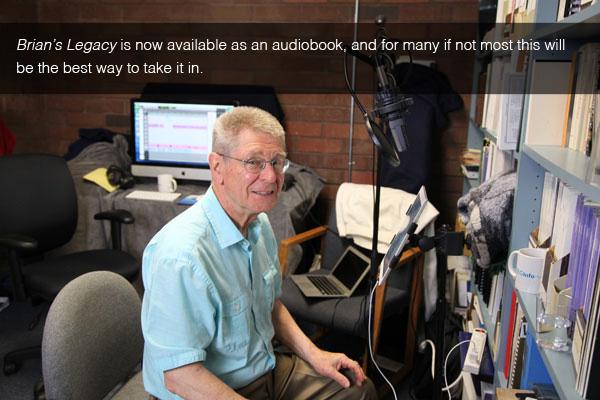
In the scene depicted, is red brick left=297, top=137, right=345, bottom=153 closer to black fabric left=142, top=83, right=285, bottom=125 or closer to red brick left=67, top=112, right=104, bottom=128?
black fabric left=142, top=83, right=285, bottom=125

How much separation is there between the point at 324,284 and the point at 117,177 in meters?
1.31

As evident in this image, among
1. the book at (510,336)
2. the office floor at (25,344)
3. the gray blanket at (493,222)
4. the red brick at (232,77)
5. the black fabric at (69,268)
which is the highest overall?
the red brick at (232,77)

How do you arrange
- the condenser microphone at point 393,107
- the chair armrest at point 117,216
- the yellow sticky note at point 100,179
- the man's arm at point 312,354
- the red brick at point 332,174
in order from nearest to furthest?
the condenser microphone at point 393,107 → the man's arm at point 312,354 → the chair armrest at point 117,216 → the yellow sticky note at point 100,179 → the red brick at point 332,174

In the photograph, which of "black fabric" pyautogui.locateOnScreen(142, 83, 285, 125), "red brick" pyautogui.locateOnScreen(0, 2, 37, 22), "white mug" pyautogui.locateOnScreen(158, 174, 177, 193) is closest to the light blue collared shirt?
"white mug" pyautogui.locateOnScreen(158, 174, 177, 193)

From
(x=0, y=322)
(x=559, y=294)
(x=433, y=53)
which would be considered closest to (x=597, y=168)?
(x=559, y=294)

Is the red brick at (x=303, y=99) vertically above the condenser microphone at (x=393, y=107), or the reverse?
the red brick at (x=303, y=99)

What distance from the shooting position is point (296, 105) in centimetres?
327

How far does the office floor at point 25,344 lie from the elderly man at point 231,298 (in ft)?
2.84

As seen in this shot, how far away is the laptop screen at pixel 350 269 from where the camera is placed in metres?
2.40

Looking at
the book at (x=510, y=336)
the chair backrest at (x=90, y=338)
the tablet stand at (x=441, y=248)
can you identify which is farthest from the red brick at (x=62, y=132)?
the book at (x=510, y=336)

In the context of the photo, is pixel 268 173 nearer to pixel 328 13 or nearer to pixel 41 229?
pixel 41 229

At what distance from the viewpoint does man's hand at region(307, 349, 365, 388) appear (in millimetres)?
1537

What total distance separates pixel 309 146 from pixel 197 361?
2247 mm

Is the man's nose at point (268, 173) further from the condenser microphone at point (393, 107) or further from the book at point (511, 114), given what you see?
the book at point (511, 114)
